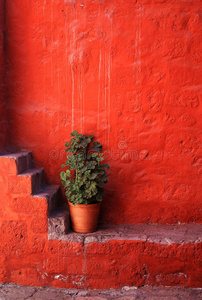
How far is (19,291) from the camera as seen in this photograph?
10.5ft

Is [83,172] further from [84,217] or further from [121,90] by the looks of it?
[121,90]

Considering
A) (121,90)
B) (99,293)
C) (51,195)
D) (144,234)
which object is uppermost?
(121,90)

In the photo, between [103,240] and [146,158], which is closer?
[103,240]

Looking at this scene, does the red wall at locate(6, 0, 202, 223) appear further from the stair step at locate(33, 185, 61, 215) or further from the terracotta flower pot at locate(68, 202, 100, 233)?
the terracotta flower pot at locate(68, 202, 100, 233)

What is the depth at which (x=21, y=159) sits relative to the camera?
337 centimetres

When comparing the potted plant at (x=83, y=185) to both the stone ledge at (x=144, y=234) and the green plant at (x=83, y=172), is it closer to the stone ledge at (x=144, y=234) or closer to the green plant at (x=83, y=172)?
the green plant at (x=83, y=172)

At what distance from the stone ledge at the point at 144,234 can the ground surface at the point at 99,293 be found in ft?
1.44

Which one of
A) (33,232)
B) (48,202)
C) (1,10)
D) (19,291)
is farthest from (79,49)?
(19,291)

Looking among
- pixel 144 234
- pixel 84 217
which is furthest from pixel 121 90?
pixel 144 234

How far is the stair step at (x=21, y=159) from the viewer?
129 inches

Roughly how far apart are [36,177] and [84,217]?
602mm

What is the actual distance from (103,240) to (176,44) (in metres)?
2.03

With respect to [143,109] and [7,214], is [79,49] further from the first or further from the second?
[7,214]

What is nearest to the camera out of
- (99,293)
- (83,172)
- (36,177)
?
(99,293)
